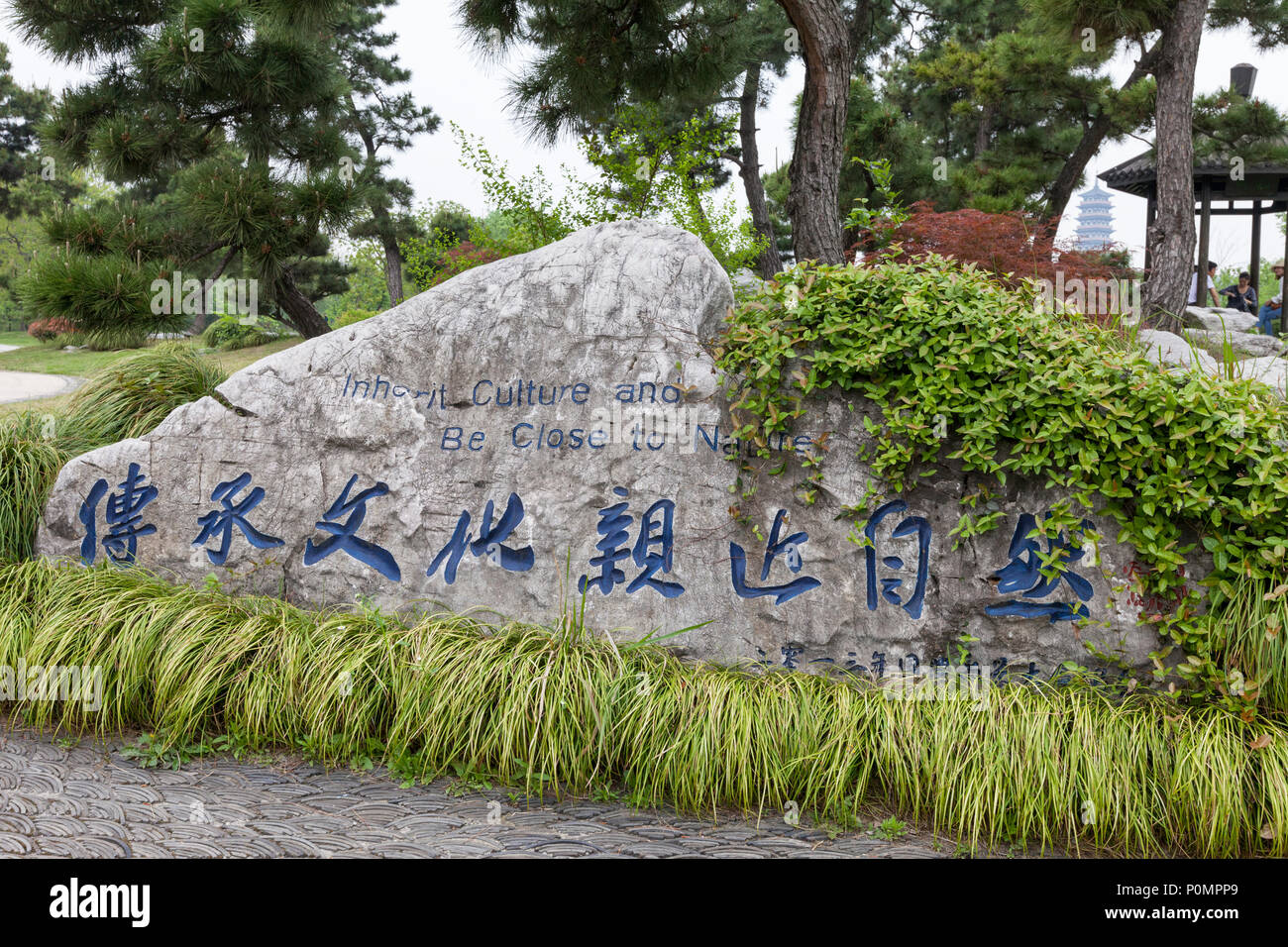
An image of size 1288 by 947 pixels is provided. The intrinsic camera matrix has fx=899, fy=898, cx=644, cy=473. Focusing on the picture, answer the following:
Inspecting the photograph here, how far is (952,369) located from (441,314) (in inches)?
88.2

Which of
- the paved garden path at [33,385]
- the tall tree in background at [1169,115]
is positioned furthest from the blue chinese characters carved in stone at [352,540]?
the paved garden path at [33,385]

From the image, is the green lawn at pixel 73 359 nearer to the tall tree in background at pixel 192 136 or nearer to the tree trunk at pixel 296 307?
the tree trunk at pixel 296 307

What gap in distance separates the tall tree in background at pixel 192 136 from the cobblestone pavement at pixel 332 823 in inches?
112

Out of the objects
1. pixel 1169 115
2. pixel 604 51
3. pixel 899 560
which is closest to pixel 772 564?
pixel 899 560

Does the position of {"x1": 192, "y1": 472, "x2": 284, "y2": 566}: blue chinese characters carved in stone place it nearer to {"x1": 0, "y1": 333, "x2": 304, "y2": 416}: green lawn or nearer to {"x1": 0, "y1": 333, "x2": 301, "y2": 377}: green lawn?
{"x1": 0, "y1": 333, "x2": 304, "y2": 416}: green lawn

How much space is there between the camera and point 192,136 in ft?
20.1

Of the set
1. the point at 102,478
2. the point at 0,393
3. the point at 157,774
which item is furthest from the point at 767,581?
the point at 0,393

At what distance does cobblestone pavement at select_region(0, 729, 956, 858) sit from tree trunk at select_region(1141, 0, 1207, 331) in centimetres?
623

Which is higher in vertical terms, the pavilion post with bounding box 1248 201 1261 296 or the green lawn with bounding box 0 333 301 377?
the pavilion post with bounding box 1248 201 1261 296

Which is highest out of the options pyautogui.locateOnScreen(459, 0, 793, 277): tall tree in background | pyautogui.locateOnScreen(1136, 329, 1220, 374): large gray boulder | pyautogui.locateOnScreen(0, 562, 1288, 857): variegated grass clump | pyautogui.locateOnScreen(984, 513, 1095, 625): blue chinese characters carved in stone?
pyautogui.locateOnScreen(459, 0, 793, 277): tall tree in background

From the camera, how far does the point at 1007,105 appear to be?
14195mm

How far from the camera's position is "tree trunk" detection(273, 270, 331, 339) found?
255 inches

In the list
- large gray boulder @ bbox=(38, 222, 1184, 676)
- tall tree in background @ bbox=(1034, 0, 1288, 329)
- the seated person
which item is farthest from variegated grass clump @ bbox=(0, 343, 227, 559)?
the seated person

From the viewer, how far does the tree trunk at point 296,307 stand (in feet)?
21.2
